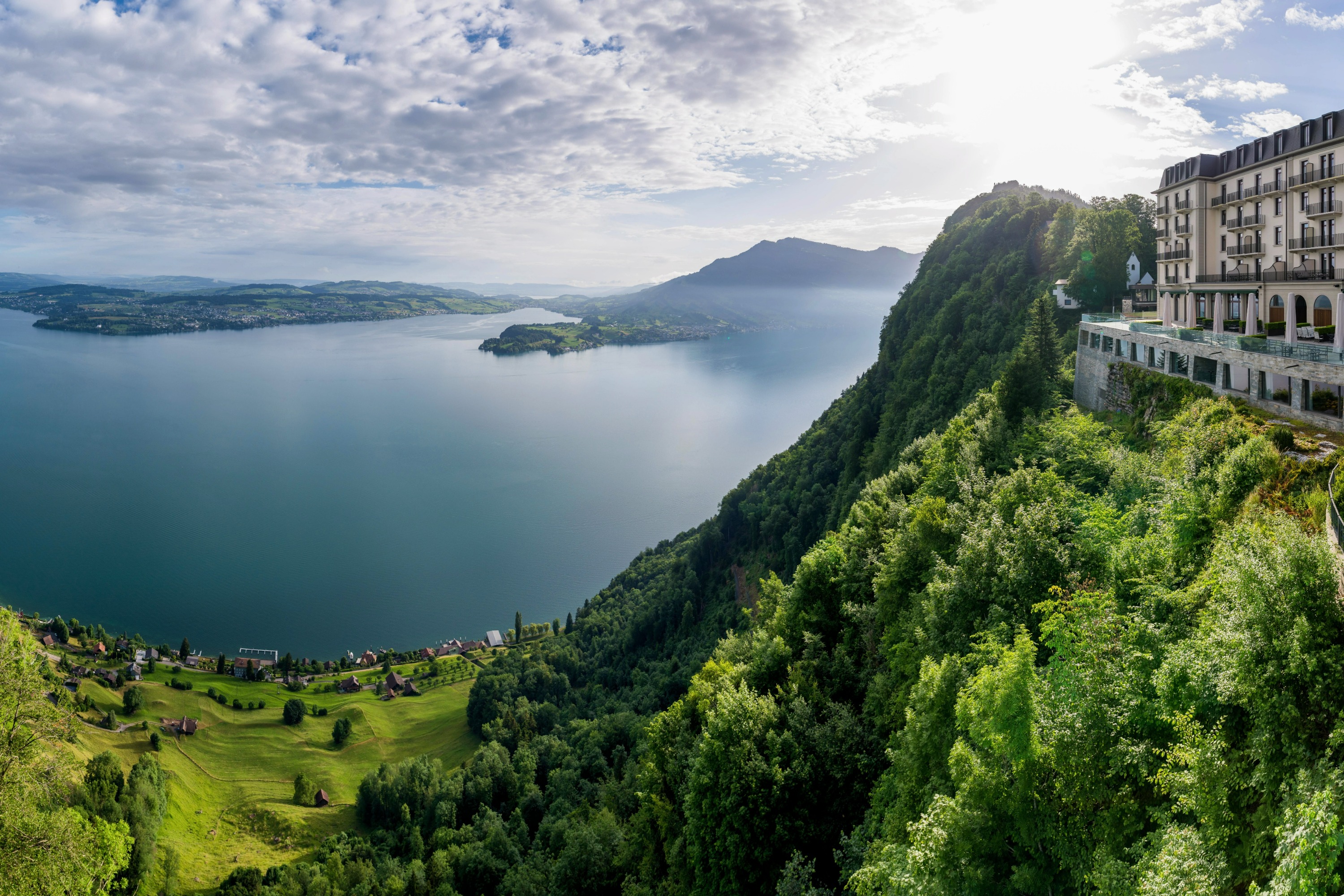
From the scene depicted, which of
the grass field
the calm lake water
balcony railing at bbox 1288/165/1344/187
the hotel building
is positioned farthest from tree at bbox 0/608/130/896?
the calm lake water

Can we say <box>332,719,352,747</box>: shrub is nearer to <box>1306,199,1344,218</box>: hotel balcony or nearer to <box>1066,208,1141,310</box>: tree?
<box>1066,208,1141,310</box>: tree

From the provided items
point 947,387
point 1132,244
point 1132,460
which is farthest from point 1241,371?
point 947,387

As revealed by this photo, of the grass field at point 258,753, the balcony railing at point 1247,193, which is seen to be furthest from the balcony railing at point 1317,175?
the grass field at point 258,753

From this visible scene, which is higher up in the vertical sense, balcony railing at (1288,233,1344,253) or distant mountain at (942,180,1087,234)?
distant mountain at (942,180,1087,234)

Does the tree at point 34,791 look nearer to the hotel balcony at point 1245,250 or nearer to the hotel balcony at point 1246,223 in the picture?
the hotel balcony at point 1245,250

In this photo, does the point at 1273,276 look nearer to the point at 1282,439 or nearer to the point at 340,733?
the point at 1282,439
